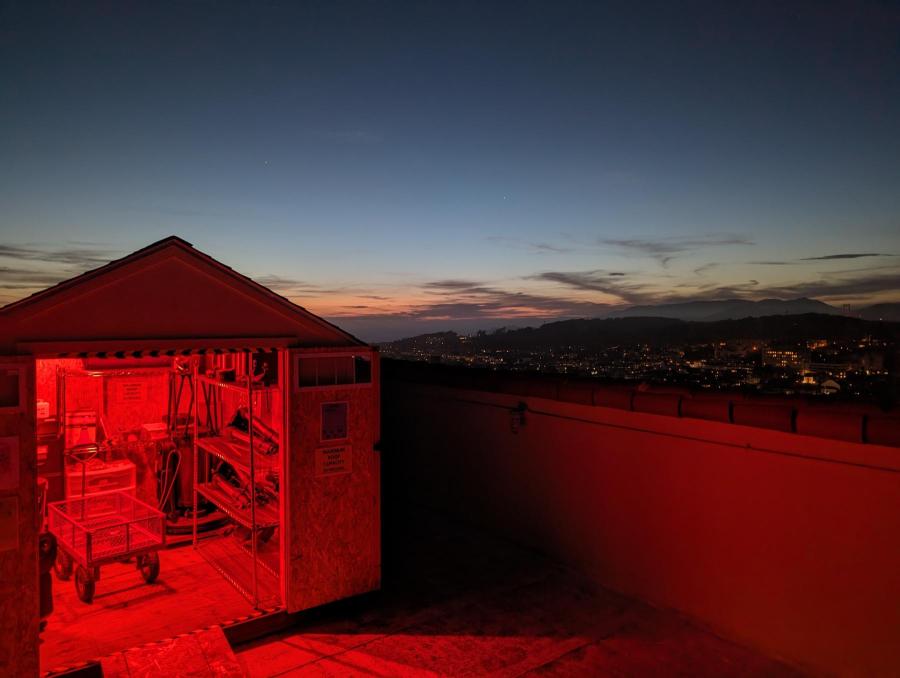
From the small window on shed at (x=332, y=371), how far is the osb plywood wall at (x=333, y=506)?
85mm

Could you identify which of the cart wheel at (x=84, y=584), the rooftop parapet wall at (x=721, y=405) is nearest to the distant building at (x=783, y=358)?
the rooftop parapet wall at (x=721, y=405)

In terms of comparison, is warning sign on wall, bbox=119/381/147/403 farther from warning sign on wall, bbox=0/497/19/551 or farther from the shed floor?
warning sign on wall, bbox=0/497/19/551

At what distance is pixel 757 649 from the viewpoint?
514 centimetres

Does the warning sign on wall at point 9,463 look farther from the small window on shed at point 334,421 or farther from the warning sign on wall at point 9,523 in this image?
the small window on shed at point 334,421

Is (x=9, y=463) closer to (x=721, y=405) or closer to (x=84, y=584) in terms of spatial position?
(x=84, y=584)

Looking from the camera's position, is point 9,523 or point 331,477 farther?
point 331,477

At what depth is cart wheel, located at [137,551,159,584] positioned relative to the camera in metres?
6.26

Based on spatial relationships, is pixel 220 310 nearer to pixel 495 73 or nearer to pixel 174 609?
pixel 174 609

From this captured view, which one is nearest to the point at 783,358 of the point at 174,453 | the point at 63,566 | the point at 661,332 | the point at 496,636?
the point at 661,332

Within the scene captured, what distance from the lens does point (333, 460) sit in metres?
5.64

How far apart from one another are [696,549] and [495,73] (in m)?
7.08

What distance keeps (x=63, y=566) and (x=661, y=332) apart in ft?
34.5

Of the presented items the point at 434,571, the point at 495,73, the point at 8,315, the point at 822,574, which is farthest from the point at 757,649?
the point at 495,73

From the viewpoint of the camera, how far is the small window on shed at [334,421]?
5.59 meters
